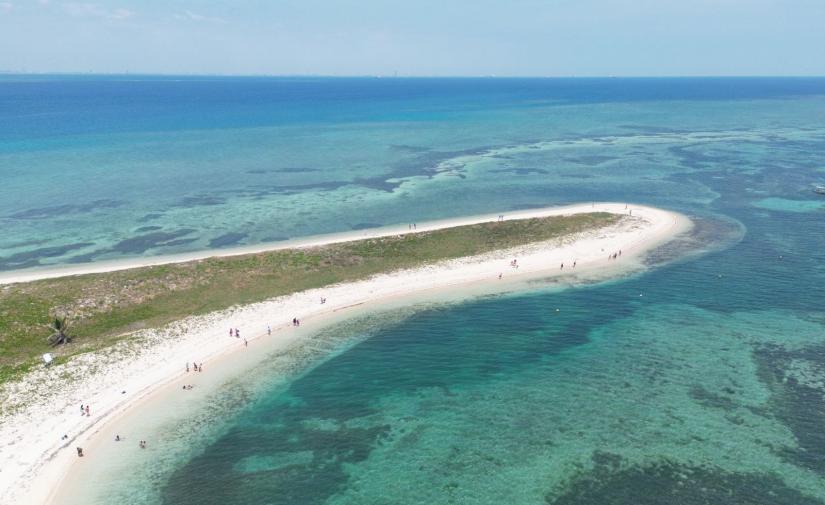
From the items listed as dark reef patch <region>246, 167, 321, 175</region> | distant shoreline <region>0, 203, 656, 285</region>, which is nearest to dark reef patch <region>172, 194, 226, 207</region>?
dark reef patch <region>246, 167, 321, 175</region>

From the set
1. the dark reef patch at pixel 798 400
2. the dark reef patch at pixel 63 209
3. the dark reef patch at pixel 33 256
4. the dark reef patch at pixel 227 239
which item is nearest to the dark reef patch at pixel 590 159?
the dark reef patch at pixel 227 239

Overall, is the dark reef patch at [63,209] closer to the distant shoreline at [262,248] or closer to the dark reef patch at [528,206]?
the distant shoreline at [262,248]

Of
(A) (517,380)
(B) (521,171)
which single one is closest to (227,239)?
(A) (517,380)

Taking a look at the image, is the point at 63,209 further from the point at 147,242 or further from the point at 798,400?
the point at 798,400

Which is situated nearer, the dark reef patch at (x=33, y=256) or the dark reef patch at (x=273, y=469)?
the dark reef patch at (x=273, y=469)

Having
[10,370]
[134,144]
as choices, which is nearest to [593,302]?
[10,370]

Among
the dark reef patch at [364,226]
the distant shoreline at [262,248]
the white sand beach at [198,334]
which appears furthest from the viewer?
the dark reef patch at [364,226]

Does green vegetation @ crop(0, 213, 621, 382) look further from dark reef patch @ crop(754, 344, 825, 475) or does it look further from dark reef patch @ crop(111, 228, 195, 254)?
dark reef patch @ crop(754, 344, 825, 475)

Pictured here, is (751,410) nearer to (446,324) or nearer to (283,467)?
(446,324)
